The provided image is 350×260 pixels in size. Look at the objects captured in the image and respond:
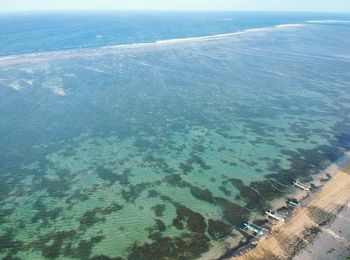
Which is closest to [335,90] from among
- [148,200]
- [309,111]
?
[309,111]

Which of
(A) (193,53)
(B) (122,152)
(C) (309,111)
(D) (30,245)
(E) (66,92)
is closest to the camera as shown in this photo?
(D) (30,245)

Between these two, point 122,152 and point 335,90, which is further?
point 335,90

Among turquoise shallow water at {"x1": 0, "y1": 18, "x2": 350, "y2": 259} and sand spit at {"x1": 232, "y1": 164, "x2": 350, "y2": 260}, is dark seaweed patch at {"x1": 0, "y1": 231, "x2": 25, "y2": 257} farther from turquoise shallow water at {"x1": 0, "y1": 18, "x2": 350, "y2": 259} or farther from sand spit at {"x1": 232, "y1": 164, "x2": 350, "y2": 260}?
sand spit at {"x1": 232, "y1": 164, "x2": 350, "y2": 260}

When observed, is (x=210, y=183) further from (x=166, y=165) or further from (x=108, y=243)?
(x=108, y=243)

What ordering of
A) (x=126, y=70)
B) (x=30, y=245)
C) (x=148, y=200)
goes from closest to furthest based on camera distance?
(x=30, y=245) → (x=148, y=200) → (x=126, y=70)

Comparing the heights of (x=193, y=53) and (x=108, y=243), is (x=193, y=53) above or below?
above

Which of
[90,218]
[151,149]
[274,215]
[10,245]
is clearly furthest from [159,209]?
[10,245]
